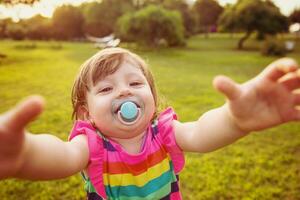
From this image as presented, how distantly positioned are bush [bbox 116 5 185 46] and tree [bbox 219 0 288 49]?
12.2ft

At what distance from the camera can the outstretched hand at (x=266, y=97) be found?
1370mm

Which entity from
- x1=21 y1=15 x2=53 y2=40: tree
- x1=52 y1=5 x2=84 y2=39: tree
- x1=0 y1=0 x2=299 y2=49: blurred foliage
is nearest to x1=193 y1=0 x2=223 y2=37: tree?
x1=0 y1=0 x2=299 y2=49: blurred foliage

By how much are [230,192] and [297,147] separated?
1894 millimetres

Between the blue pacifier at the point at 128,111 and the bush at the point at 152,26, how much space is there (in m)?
22.9

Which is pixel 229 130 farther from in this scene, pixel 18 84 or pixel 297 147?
pixel 18 84

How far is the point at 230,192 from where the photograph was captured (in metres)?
3.71

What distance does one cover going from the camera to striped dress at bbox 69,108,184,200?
5.85 ft

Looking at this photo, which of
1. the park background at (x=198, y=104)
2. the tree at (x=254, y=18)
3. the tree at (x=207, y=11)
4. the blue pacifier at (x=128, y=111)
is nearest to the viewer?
the blue pacifier at (x=128, y=111)

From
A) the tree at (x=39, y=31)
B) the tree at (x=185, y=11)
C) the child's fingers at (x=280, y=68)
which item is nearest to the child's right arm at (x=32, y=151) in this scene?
the child's fingers at (x=280, y=68)

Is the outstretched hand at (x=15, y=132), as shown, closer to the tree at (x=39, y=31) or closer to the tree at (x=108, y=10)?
the tree at (x=108, y=10)

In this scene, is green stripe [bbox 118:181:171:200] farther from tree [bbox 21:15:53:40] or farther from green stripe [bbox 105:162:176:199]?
tree [bbox 21:15:53:40]

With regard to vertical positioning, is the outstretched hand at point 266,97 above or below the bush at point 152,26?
above

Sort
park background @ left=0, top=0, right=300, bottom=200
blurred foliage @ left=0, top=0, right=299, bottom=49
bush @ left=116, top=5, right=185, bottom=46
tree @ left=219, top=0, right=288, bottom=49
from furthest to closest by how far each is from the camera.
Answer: tree @ left=219, top=0, right=288, bottom=49
blurred foliage @ left=0, top=0, right=299, bottom=49
bush @ left=116, top=5, right=185, bottom=46
park background @ left=0, top=0, right=300, bottom=200

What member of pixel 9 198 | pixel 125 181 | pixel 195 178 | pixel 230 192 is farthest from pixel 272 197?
pixel 9 198
